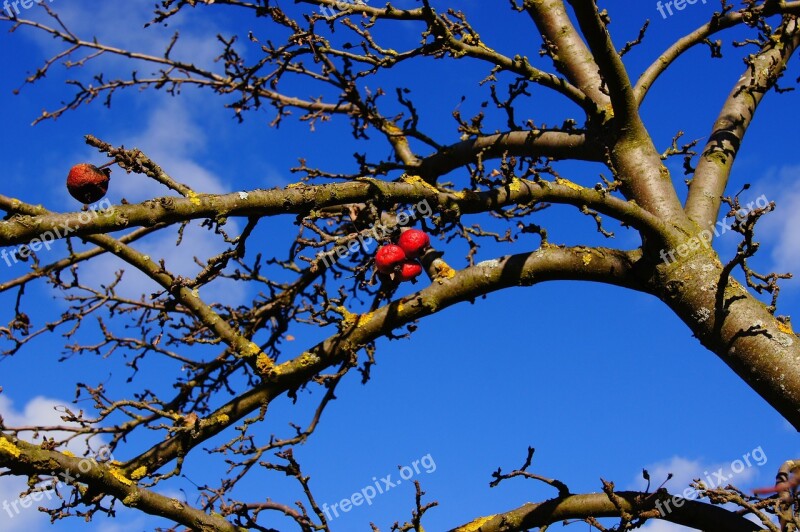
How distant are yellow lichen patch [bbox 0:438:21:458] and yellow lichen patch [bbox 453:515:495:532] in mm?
2041

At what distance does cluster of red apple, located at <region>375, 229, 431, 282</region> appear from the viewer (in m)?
3.86

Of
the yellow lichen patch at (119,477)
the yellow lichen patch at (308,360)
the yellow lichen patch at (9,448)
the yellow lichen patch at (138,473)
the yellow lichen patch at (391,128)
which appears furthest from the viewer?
the yellow lichen patch at (391,128)

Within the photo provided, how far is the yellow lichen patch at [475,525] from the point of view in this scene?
358 centimetres

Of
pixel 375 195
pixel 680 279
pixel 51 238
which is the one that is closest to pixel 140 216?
pixel 51 238

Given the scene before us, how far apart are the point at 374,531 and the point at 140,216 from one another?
186 centimetres

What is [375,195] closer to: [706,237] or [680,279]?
[680,279]

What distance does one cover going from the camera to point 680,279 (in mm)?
3725

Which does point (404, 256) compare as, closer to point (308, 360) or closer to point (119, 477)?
point (308, 360)

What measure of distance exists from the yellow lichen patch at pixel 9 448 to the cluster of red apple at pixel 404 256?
73.7 inches

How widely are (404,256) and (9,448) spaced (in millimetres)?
2040

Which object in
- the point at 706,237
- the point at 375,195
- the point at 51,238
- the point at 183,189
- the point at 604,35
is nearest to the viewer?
the point at 51,238

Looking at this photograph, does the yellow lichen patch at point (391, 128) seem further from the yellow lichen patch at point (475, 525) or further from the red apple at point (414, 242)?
the yellow lichen patch at point (475, 525)

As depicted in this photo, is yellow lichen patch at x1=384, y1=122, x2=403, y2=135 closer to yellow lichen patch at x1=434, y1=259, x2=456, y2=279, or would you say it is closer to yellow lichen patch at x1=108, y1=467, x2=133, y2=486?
yellow lichen patch at x1=434, y1=259, x2=456, y2=279

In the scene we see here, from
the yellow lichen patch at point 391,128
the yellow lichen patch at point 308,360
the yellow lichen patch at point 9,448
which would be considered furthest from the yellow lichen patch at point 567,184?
the yellow lichen patch at point 9,448
